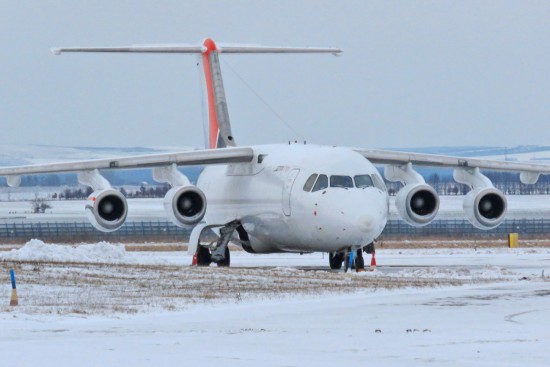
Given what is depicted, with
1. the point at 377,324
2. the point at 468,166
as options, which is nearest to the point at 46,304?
the point at 377,324

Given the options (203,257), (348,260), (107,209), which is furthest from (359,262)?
(107,209)

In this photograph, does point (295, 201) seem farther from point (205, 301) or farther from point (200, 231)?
point (205, 301)

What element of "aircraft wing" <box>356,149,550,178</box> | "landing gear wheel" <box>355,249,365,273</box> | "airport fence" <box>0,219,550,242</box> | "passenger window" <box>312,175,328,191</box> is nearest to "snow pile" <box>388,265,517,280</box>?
"landing gear wheel" <box>355,249,365,273</box>

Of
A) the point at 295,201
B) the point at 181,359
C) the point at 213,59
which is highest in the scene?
the point at 213,59

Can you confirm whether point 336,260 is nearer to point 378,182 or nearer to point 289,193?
point 289,193

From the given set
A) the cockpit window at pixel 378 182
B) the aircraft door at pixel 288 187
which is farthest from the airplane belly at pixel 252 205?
the cockpit window at pixel 378 182

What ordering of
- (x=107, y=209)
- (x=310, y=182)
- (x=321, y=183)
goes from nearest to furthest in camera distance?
(x=321, y=183), (x=310, y=182), (x=107, y=209)

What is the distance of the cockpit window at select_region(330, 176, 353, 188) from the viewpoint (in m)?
26.6

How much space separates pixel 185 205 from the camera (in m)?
28.9

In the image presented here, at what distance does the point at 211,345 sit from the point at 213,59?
2245cm

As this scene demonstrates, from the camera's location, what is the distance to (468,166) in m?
30.8

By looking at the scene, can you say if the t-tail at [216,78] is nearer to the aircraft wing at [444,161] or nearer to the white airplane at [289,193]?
the white airplane at [289,193]

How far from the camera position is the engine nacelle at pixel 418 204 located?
2908 centimetres

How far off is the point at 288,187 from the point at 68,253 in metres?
6.63
